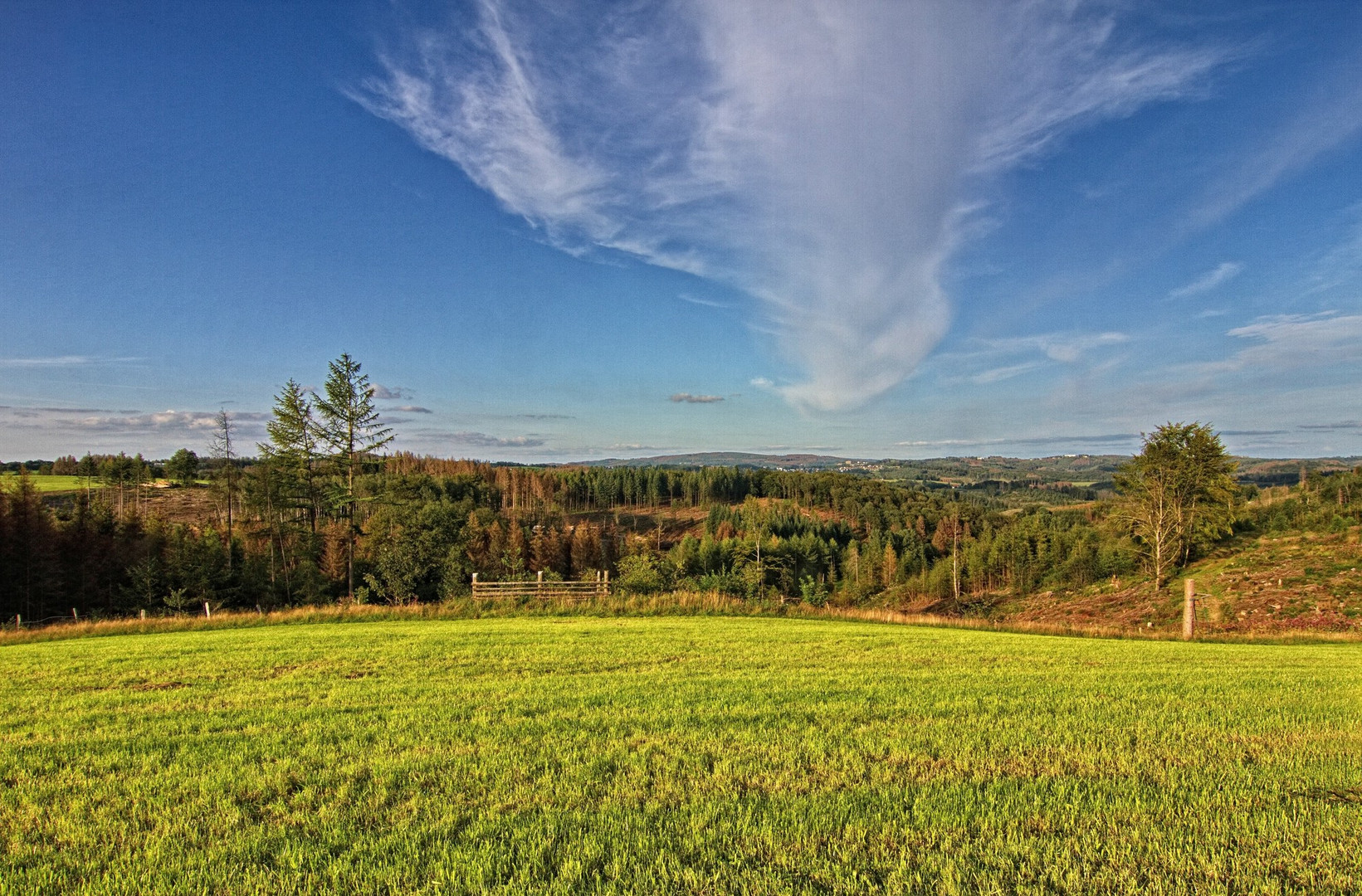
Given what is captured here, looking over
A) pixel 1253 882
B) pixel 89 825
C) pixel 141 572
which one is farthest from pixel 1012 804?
pixel 141 572

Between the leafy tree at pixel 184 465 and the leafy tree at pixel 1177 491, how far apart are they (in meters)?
89.8

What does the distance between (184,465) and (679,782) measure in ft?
287

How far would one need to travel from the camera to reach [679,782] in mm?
4750

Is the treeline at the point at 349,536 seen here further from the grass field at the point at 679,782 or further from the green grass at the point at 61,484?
the grass field at the point at 679,782

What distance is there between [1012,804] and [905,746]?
1389mm

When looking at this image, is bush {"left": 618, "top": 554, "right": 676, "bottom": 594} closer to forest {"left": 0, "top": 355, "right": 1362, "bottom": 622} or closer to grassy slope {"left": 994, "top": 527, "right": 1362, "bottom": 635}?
forest {"left": 0, "top": 355, "right": 1362, "bottom": 622}

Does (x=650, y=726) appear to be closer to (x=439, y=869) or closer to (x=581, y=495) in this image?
(x=439, y=869)

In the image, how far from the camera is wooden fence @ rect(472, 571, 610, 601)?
2417cm

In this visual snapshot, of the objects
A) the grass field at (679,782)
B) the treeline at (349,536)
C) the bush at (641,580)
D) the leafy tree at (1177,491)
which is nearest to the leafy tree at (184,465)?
the treeline at (349,536)

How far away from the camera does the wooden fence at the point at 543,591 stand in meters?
24.2

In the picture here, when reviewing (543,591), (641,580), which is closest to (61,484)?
(641,580)

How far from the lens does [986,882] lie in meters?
3.24

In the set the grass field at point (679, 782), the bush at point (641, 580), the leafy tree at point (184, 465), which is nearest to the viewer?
the grass field at point (679, 782)

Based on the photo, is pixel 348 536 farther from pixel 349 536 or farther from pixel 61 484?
pixel 61 484
